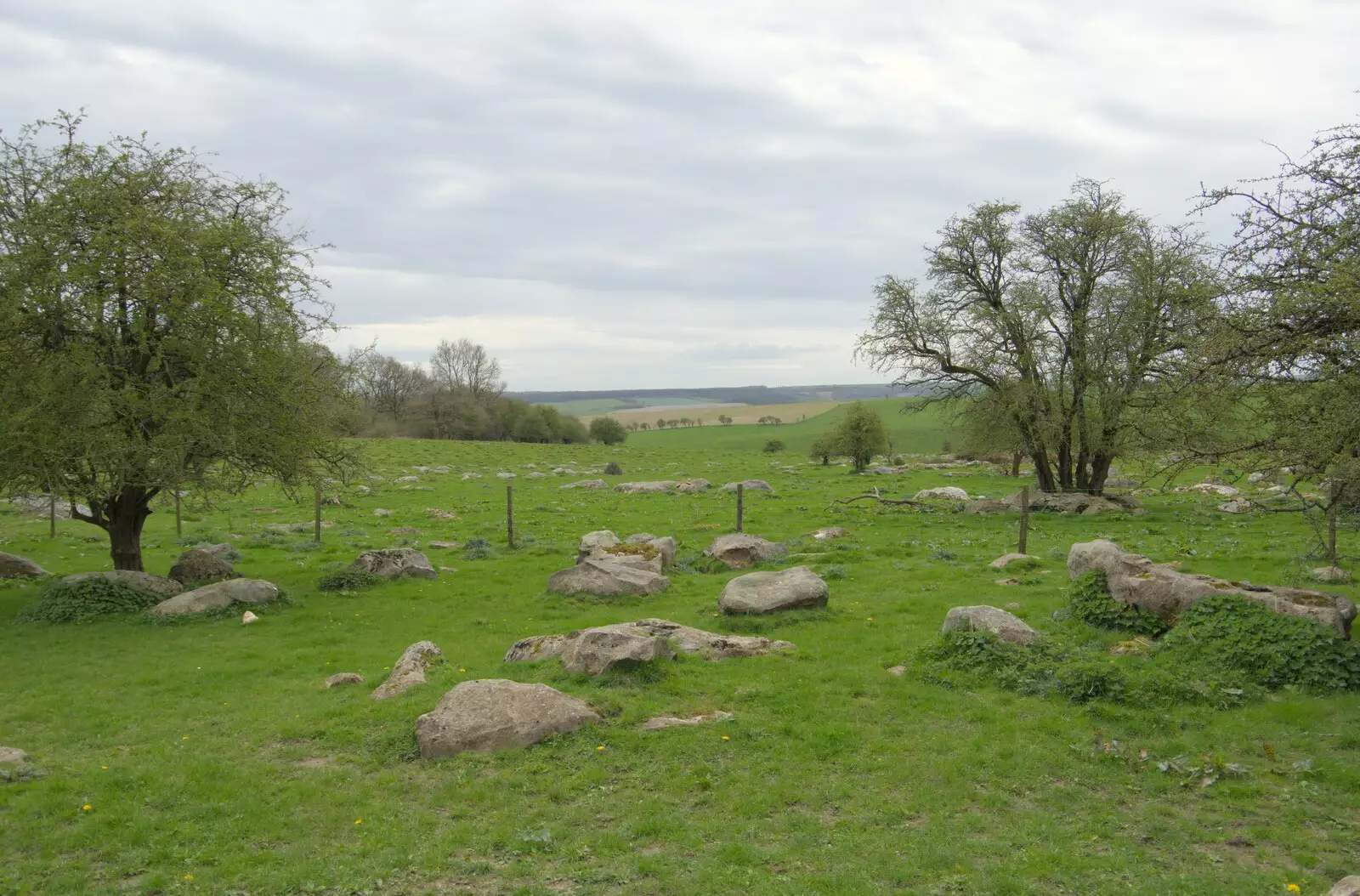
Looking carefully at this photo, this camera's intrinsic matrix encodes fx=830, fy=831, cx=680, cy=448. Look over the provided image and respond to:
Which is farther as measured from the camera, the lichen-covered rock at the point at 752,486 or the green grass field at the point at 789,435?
the green grass field at the point at 789,435

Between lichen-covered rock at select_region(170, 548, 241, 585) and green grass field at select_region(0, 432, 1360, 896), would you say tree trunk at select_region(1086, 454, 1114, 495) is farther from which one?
lichen-covered rock at select_region(170, 548, 241, 585)

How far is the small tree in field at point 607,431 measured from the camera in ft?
336

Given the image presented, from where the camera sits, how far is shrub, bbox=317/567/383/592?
22.9 metres

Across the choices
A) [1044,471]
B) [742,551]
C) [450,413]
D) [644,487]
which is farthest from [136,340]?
[450,413]

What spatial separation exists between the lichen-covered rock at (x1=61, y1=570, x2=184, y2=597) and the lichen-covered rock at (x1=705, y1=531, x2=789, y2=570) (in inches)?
576

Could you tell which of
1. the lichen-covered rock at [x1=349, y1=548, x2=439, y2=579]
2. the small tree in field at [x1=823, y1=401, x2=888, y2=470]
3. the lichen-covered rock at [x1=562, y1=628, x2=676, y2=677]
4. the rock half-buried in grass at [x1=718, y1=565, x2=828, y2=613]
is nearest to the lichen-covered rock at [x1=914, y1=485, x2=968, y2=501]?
the small tree in field at [x1=823, y1=401, x2=888, y2=470]

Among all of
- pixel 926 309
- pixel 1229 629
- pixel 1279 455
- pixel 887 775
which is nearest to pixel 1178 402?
pixel 1279 455

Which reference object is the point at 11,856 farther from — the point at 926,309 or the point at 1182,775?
the point at 926,309

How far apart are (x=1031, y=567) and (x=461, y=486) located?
35691mm

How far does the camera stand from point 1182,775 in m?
10.2

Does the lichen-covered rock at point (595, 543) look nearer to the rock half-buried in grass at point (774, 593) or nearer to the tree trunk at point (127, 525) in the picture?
the rock half-buried in grass at point (774, 593)

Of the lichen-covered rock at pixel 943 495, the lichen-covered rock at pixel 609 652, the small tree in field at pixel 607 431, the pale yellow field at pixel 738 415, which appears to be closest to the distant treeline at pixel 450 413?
the small tree in field at pixel 607 431

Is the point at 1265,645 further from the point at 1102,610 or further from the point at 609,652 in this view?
the point at 609,652

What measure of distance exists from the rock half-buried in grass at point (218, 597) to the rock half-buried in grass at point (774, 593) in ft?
38.5
